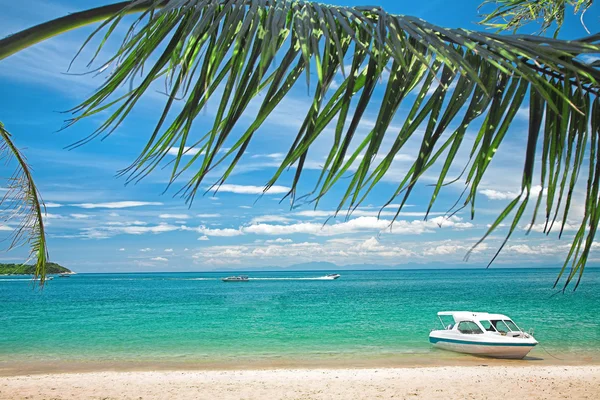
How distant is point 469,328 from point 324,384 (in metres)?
7.12

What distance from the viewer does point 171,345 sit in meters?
21.9

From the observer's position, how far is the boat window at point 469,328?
1647cm

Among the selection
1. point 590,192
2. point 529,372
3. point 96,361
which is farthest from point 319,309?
point 590,192

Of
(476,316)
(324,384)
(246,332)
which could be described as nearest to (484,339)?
(476,316)

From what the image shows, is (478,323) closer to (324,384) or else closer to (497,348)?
(497,348)

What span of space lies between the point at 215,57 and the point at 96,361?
1874cm

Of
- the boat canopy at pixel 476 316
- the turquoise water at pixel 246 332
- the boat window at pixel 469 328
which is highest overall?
the boat canopy at pixel 476 316

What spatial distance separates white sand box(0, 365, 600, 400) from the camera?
34.0 feet

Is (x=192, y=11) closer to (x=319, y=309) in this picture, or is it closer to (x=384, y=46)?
(x=384, y=46)

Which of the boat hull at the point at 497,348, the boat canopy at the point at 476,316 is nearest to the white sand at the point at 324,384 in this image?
the boat hull at the point at 497,348

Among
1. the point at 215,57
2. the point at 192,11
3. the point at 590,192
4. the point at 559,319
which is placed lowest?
the point at 559,319

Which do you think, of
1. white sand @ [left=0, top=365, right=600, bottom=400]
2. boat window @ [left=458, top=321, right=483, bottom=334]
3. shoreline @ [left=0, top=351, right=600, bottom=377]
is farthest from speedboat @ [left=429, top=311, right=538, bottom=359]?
white sand @ [left=0, top=365, right=600, bottom=400]

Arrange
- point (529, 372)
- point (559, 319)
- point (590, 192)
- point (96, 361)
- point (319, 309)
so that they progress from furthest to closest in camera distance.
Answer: point (319, 309) → point (559, 319) → point (96, 361) → point (529, 372) → point (590, 192)

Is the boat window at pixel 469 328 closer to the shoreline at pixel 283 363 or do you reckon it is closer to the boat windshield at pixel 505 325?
the boat windshield at pixel 505 325
